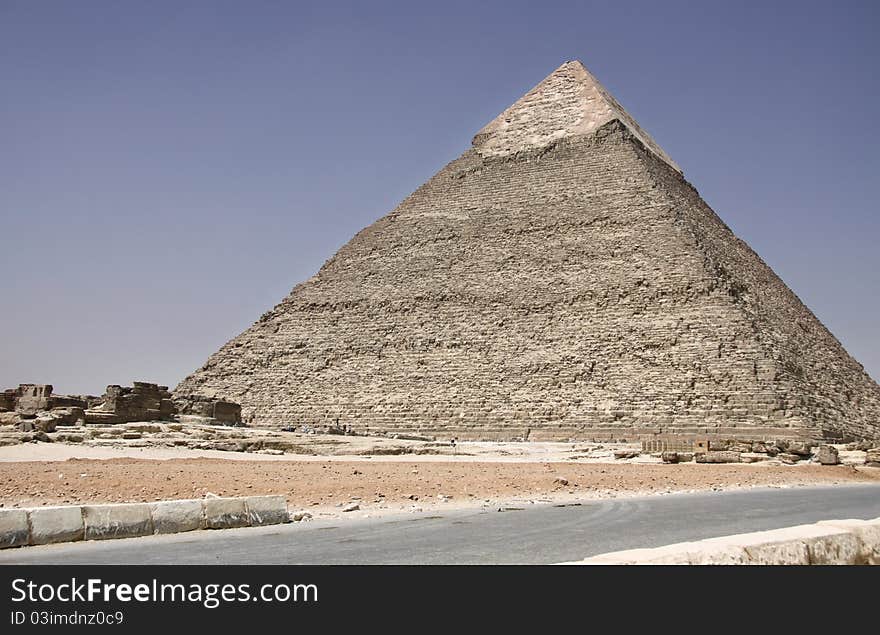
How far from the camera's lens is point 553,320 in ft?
135

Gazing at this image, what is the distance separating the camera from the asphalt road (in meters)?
5.11

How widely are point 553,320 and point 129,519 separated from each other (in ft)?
116

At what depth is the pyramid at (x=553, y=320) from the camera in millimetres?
34125

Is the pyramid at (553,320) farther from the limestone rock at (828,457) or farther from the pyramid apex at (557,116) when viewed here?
the limestone rock at (828,457)

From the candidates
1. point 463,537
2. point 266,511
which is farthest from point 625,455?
point 463,537

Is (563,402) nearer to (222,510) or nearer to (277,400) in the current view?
(277,400)

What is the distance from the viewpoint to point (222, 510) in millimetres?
7047

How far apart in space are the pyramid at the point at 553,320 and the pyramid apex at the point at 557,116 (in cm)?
14

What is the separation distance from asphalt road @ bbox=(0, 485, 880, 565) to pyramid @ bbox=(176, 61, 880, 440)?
22.5 meters

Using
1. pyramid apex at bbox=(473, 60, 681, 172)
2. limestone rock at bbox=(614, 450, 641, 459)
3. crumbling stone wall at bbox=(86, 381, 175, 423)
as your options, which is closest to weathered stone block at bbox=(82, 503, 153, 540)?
crumbling stone wall at bbox=(86, 381, 175, 423)

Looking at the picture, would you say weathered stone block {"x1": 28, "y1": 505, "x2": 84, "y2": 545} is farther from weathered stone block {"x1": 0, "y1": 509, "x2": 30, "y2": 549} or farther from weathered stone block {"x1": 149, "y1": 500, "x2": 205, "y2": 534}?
weathered stone block {"x1": 149, "y1": 500, "x2": 205, "y2": 534}

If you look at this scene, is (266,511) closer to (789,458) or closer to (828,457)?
(828,457)
